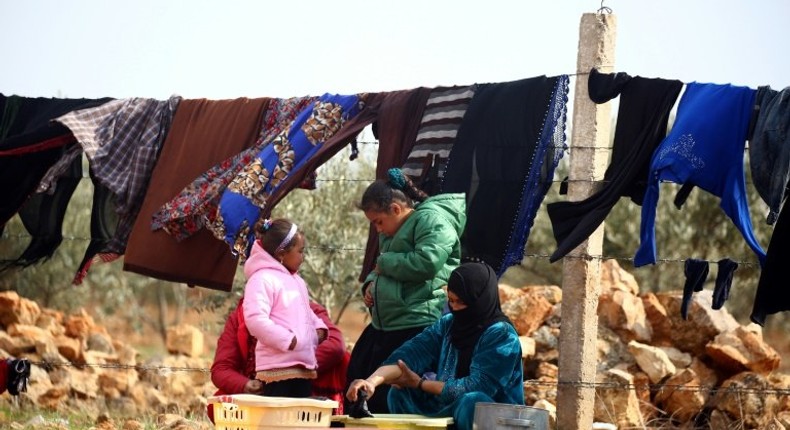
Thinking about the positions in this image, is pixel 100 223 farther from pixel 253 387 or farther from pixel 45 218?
pixel 253 387

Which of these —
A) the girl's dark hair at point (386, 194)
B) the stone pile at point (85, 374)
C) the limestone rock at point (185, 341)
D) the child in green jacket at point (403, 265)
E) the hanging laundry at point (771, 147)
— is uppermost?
the hanging laundry at point (771, 147)

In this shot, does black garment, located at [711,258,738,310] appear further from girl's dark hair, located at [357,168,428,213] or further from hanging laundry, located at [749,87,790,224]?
girl's dark hair, located at [357,168,428,213]

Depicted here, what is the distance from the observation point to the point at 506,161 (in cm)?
629

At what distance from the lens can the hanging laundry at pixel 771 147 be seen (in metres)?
5.27

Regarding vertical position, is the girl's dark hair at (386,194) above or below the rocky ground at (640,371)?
above

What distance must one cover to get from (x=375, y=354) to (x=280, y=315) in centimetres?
50

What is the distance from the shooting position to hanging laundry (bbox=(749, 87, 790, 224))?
5273mm

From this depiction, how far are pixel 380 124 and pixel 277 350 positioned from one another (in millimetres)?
1428

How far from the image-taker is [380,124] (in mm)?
6719

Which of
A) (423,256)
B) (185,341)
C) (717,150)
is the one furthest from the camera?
(185,341)

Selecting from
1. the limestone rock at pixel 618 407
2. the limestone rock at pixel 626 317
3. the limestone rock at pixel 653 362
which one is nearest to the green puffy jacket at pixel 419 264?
the limestone rock at pixel 618 407

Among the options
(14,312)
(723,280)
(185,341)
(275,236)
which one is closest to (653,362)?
(723,280)

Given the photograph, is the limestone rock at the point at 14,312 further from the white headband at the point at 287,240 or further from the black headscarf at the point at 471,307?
the black headscarf at the point at 471,307

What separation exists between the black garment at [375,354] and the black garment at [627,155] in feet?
2.72
